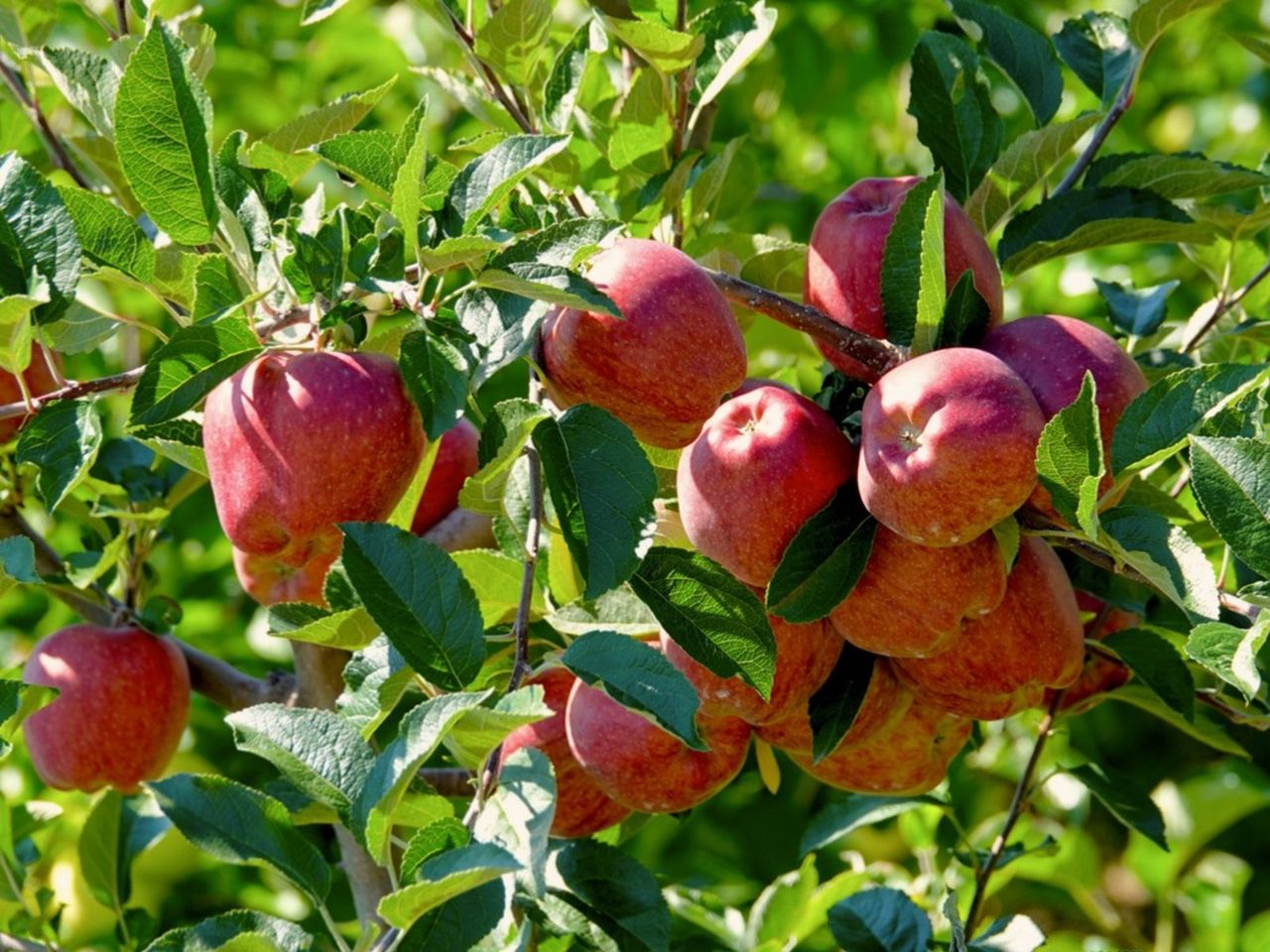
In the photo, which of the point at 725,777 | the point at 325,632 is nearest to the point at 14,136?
the point at 325,632

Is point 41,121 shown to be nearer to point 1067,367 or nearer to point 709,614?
point 709,614

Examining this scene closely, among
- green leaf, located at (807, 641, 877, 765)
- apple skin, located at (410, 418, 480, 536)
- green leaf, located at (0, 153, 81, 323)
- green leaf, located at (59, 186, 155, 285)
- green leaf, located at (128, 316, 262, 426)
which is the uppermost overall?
green leaf, located at (0, 153, 81, 323)

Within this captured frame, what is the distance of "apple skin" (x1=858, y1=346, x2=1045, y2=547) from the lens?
982 millimetres

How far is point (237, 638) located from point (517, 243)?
152 cm

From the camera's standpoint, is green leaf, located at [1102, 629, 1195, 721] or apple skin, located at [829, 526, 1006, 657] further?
green leaf, located at [1102, 629, 1195, 721]

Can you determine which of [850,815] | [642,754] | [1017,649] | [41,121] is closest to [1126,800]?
[850,815]

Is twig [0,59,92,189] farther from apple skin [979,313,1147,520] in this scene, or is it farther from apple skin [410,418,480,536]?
apple skin [979,313,1147,520]

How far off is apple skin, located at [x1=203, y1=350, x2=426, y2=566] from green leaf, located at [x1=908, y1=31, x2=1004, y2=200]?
0.55 meters

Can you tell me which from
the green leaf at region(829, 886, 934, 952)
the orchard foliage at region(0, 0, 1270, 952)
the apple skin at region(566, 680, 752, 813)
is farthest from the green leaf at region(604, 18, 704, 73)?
the green leaf at region(829, 886, 934, 952)

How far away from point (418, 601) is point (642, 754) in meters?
0.30

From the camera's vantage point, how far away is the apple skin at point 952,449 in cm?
98

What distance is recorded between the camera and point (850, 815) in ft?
5.26

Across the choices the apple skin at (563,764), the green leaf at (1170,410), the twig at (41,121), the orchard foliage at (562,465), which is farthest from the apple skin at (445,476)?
the green leaf at (1170,410)

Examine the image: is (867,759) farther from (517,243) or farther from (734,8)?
(734,8)
